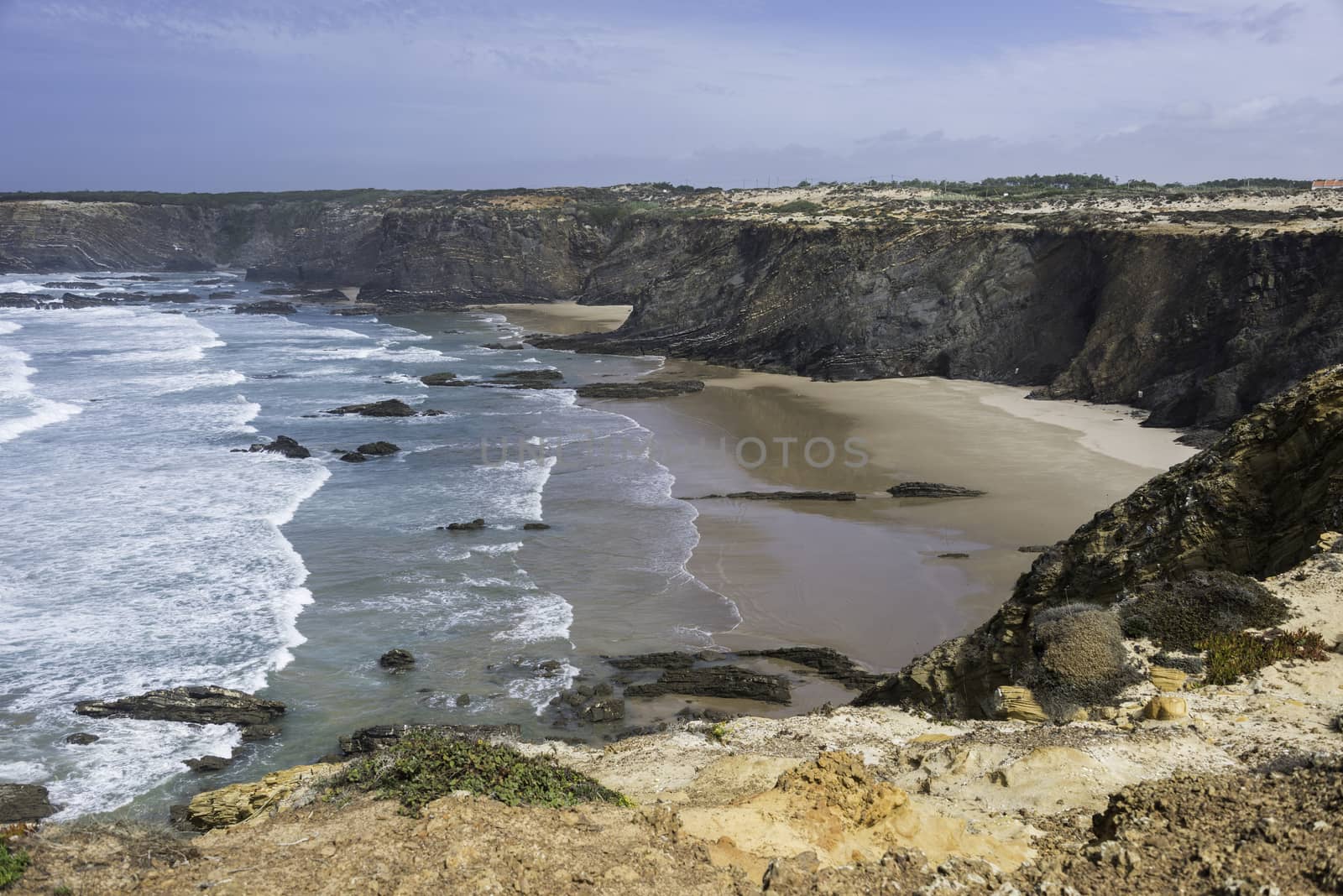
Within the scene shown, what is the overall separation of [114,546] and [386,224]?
2668 inches

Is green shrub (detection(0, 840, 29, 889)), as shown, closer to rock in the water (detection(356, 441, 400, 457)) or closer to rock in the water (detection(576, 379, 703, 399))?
rock in the water (detection(356, 441, 400, 457))

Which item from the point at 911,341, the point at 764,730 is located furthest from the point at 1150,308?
the point at 764,730

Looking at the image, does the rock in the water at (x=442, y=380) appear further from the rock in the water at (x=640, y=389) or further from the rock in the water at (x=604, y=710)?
the rock in the water at (x=604, y=710)

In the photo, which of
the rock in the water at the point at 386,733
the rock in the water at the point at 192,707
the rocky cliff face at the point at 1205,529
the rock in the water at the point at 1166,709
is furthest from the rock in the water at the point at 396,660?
the rock in the water at the point at 1166,709

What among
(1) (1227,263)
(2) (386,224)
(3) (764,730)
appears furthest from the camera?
(2) (386,224)

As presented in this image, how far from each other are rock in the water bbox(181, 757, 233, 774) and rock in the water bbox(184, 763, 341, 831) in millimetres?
3545

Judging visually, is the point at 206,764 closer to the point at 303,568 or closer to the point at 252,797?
the point at 252,797

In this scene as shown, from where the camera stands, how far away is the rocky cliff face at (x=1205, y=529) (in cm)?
1096

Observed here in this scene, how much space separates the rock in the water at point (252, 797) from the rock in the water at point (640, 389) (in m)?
30.8

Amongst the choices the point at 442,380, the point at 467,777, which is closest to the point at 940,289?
the point at 442,380

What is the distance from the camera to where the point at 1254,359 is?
3167 centimetres

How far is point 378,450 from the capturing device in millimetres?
30766

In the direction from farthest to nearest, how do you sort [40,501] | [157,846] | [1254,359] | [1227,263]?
1. [1227,263]
2. [1254,359]
3. [40,501]
4. [157,846]

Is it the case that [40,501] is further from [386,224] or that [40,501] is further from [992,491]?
[386,224]
